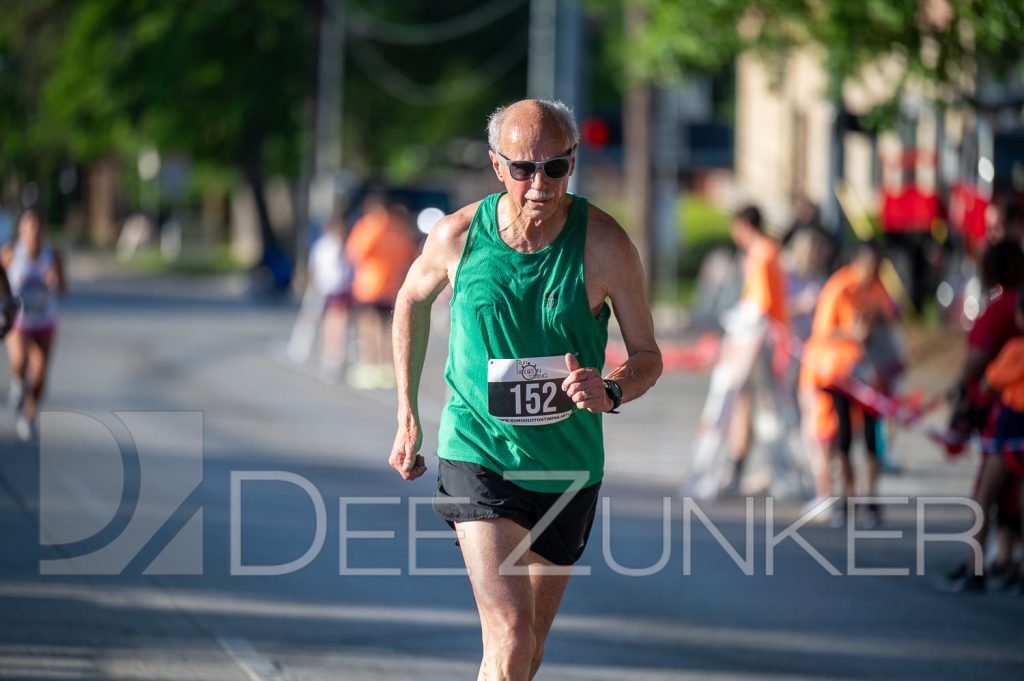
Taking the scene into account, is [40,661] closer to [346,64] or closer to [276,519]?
[276,519]

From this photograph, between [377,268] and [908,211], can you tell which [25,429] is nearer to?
[377,268]

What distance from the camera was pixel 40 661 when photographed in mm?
6852

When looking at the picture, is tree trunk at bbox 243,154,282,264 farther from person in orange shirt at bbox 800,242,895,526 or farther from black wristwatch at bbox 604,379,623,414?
black wristwatch at bbox 604,379,623,414

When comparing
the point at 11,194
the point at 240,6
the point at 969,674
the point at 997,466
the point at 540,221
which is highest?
the point at 240,6

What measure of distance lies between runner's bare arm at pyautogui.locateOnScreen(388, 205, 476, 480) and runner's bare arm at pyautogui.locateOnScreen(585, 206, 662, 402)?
0.39 metres

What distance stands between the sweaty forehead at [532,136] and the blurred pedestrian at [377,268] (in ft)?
44.0

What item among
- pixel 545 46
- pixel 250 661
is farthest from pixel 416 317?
pixel 545 46

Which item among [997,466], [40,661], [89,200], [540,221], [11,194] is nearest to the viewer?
[540,221]

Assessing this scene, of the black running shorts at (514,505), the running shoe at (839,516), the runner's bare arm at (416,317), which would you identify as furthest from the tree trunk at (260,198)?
the black running shorts at (514,505)

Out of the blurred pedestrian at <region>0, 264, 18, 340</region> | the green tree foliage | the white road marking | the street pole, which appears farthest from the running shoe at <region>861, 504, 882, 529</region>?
the street pole

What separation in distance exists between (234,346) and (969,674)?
17414 mm

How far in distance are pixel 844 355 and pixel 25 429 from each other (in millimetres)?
6403

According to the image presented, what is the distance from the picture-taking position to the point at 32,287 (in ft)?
43.3

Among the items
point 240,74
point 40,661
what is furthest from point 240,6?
point 40,661
